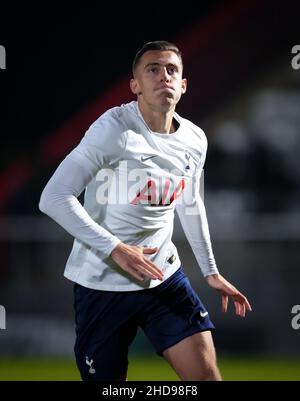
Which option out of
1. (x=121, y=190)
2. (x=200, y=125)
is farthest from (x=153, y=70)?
(x=200, y=125)

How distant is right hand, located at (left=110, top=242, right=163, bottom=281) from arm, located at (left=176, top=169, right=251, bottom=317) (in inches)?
21.0

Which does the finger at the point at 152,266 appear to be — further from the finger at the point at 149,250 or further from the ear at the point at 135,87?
the ear at the point at 135,87

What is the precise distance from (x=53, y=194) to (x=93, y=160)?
0.22 metres

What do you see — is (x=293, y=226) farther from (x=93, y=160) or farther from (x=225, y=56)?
(x=93, y=160)

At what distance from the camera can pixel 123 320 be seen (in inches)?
155

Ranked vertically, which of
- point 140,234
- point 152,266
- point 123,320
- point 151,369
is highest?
point 151,369

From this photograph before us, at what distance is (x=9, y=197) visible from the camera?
966cm

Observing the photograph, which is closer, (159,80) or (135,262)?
(135,262)

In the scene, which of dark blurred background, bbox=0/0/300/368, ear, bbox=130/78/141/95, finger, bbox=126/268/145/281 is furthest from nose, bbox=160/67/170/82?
dark blurred background, bbox=0/0/300/368

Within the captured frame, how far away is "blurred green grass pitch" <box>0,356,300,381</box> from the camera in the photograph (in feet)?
23.2

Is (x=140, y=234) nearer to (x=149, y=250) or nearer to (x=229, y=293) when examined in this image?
(x=149, y=250)

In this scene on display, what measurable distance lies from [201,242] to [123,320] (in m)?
0.57

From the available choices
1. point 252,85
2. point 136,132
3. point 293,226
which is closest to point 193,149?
point 136,132

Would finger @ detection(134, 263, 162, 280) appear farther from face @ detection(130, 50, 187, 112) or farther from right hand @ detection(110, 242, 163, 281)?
face @ detection(130, 50, 187, 112)
